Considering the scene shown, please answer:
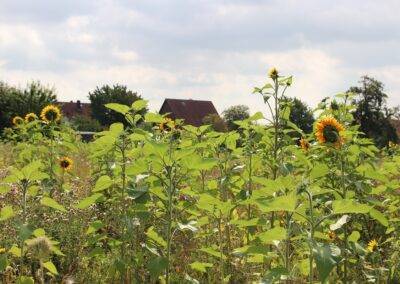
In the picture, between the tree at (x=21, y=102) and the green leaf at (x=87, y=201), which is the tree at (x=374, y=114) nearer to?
the tree at (x=21, y=102)

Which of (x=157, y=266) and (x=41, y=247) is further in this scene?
(x=157, y=266)

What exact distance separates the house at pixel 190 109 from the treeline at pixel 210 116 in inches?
79.7

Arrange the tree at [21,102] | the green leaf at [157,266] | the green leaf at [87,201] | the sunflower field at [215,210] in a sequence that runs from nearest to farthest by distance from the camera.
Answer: the sunflower field at [215,210], the green leaf at [157,266], the green leaf at [87,201], the tree at [21,102]

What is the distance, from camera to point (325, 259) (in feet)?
7.23

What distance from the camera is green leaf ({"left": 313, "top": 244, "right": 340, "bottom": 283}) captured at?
7.13 feet

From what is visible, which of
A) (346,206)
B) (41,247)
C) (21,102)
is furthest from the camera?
(21,102)

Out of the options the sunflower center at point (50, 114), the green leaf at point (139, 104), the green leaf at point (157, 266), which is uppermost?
the green leaf at point (139, 104)

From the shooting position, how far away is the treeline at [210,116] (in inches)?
1116

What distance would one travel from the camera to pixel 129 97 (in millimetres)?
54000

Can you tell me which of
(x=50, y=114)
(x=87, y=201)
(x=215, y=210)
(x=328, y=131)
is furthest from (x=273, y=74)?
(x=50, y=114)

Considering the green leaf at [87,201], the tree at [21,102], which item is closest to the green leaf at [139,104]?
the green leaf at [87,201]

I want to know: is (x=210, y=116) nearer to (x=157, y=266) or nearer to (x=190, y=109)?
(x=190, y=109)

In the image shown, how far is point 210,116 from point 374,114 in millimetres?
12360

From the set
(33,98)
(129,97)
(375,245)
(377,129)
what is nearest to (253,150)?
(375,245)
